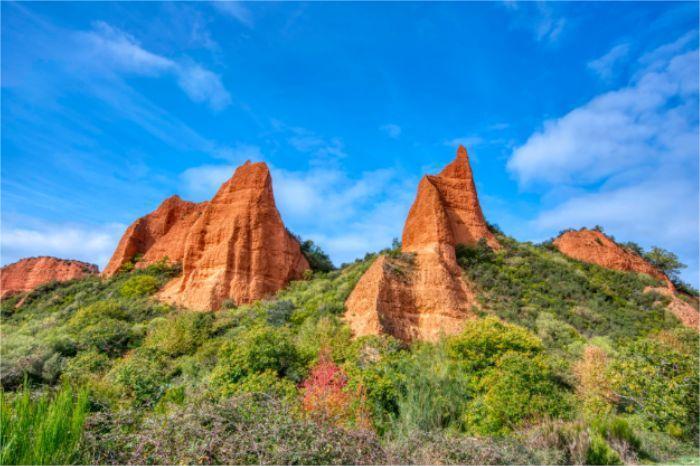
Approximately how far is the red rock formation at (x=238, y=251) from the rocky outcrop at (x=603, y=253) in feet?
77.8

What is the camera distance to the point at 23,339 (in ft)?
76.3

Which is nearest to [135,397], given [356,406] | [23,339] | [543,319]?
[356,406]

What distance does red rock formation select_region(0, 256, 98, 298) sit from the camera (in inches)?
1854

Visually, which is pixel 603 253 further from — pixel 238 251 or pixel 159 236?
pixel 159 236

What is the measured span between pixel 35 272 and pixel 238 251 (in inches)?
1327

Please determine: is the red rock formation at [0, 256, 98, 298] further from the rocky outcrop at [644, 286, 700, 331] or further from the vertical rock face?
the rocky outcrop at [644, 286, 700, 331]

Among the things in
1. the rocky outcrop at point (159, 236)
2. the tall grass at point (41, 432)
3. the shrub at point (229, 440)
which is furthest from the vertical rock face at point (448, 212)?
the tall grass at point (41, 432)

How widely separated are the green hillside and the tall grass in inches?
0.8

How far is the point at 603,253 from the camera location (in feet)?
116

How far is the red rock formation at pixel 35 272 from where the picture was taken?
4709cm

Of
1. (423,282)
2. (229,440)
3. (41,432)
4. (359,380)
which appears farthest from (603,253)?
(41,432)

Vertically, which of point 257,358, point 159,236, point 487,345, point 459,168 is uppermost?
point 459,168

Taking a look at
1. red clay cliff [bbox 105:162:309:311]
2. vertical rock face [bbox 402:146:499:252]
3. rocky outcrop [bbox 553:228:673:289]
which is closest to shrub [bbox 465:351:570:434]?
vertical rock face [bbox 402:146:499:252]

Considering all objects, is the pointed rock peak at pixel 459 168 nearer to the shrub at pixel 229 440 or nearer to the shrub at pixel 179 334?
the shrub at pixel 179 334
